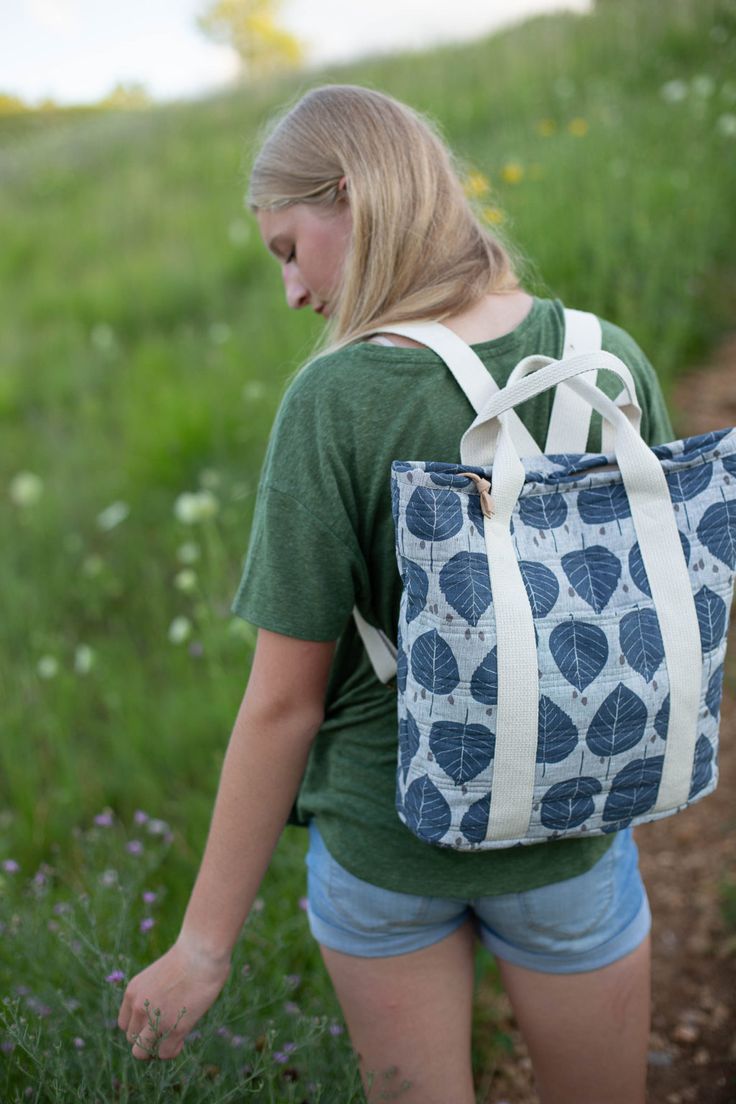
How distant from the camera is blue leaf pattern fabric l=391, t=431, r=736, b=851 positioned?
103 centimetres

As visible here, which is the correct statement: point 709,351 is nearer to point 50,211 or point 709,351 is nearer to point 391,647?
point 391,647

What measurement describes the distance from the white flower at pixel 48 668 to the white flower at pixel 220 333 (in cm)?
231

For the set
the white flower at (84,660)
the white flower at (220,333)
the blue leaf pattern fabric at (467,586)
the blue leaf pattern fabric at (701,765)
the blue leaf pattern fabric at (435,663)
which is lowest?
the white flower at (84,660)

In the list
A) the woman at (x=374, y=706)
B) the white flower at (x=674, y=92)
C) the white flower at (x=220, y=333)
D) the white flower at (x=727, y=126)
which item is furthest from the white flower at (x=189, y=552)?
the white flower at (x=674, y=92)

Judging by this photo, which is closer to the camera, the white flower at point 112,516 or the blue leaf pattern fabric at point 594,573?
the blue leaf pattern fabric at point 594,573

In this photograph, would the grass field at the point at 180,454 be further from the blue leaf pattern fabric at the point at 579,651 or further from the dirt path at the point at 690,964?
the blue leaf pattern fabric at the point at 579,651

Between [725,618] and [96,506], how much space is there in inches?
153

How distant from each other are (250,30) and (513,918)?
46785 mm

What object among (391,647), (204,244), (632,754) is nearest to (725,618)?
(632,754)

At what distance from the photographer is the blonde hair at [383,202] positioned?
1.24 metres

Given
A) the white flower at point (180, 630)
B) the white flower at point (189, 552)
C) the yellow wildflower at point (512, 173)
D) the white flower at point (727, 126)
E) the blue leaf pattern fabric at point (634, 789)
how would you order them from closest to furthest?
1. the blue leaf pattern fabric at point (634, 789)
2. the white flower at point (180, 630)
3. the white flower at point (189, 552)
4. the white flower at point (727, 126)
5. the yellow wildflower at point (512, 173)

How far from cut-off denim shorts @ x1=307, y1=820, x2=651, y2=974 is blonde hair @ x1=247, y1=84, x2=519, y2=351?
2.38ft

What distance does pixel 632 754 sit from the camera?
1.12 metres

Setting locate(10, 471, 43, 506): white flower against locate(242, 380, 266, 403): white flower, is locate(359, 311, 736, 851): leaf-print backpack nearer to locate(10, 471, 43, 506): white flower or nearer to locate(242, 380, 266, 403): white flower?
locate(242, 380, 266, 403): white flower
